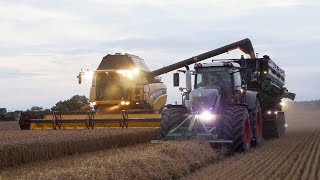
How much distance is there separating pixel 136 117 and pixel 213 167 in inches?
378

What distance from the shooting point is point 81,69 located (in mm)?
22016

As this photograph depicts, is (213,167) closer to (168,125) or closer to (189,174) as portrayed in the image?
(189,174)

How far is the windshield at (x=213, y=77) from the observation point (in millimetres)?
14406

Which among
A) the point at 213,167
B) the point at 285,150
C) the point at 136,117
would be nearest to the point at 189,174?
the point at 213,167

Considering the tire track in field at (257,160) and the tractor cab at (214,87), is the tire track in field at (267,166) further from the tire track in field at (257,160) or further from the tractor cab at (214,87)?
the tractor cab at (214,87)

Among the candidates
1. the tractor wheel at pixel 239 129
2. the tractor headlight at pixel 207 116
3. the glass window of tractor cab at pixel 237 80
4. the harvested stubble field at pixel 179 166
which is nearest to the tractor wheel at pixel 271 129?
the glass window of tractor cab at pixel 237 80

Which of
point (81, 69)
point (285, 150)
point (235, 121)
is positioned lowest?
point (285, 150)

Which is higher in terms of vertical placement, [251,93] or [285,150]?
[251,93]

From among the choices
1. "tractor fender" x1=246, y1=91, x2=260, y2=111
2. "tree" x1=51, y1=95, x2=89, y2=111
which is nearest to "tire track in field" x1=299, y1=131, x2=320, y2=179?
"tractor fender" x1=246, y1=91, x2=260, y2=111

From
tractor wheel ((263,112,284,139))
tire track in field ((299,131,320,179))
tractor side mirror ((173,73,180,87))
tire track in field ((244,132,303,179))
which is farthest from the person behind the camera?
tractor wheel ((263,112,284,139))

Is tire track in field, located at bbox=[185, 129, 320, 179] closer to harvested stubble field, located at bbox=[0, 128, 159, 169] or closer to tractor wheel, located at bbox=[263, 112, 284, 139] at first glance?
harvested stubble field, located at bbox=[0, 128, 159, 169]

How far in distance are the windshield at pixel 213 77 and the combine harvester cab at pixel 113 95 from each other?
5.95 meters

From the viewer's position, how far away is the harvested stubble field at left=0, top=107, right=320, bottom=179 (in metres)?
7.81

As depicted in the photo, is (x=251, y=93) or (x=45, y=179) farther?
(x=251, y=93)
